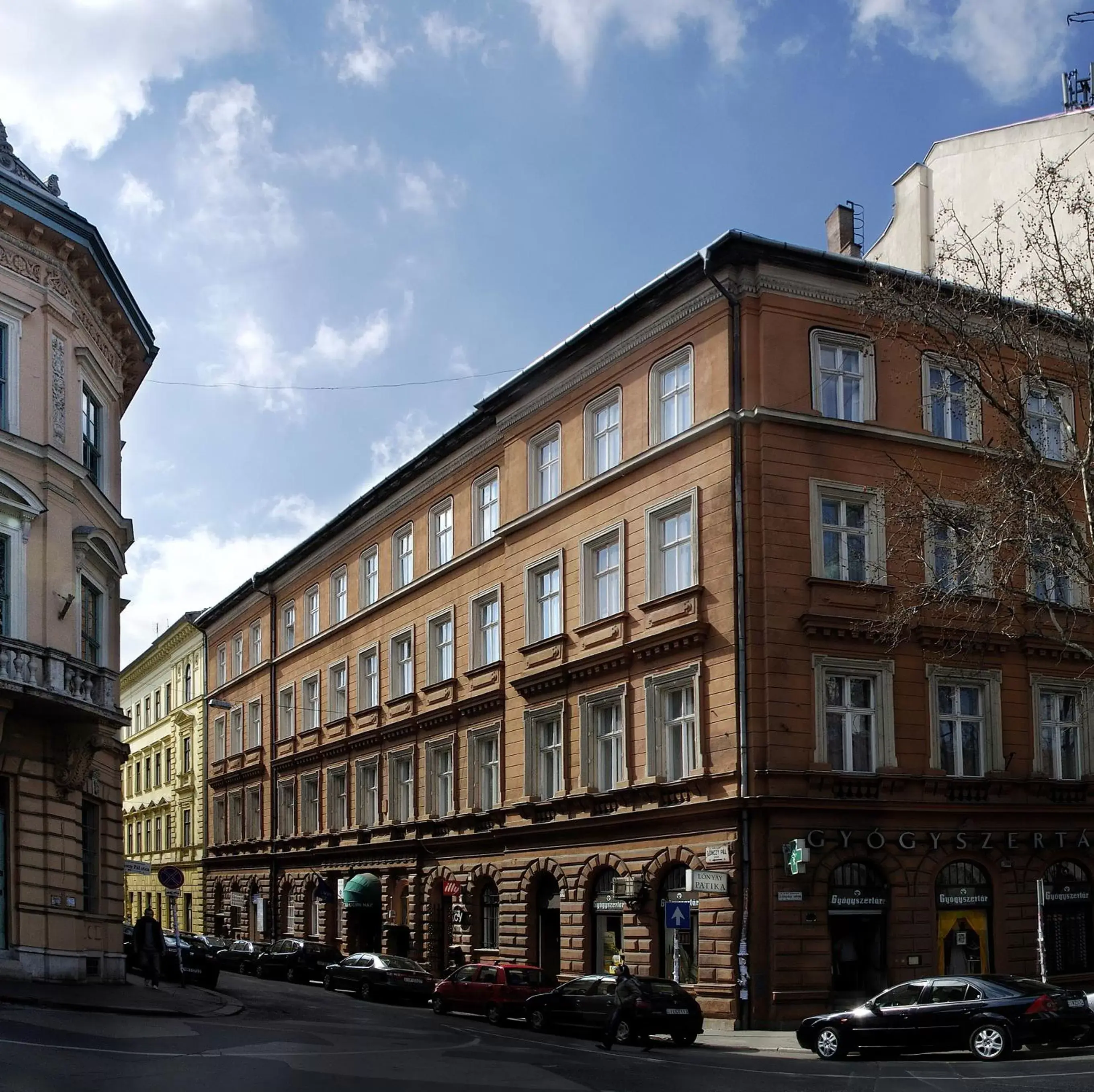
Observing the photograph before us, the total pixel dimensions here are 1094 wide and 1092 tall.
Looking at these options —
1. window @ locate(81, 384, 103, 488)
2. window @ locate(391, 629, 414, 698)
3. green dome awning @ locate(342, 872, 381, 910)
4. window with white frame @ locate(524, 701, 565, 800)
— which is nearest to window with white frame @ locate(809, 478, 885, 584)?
window with white frame @ locate(524, 701, 565, 800)

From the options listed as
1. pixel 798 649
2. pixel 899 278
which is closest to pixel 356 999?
pixel 798 649

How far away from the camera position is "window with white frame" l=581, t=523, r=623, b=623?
115 ft

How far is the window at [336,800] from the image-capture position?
5103 cm

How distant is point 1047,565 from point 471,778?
18.3m

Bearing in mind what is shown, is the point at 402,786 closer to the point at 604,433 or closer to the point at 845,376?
the point at 604,433

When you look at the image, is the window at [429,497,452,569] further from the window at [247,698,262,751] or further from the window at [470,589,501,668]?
the window at [247,698,262,751]

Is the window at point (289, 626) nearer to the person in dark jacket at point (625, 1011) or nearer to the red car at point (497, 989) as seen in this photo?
the red car at point (497, 989)

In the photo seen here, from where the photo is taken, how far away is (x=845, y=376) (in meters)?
32.6

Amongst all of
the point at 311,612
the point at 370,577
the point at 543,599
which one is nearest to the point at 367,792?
the point at 370,577

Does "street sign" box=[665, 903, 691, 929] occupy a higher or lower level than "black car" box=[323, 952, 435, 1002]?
higher

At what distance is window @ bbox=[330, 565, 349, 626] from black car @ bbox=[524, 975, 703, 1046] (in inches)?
931

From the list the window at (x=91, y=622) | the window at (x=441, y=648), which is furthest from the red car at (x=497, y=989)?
the window at (x=441, y=648)

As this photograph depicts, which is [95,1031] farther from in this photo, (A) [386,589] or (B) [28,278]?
(A) [386,589]

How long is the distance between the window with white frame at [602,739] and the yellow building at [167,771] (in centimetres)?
3456
